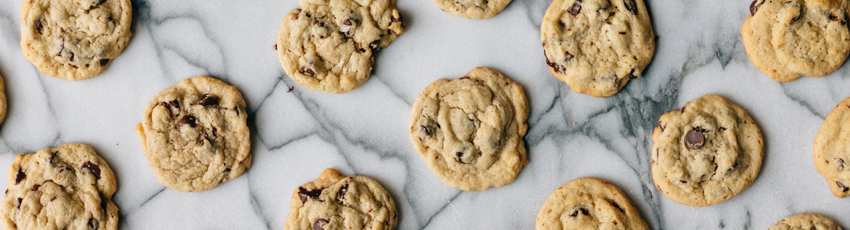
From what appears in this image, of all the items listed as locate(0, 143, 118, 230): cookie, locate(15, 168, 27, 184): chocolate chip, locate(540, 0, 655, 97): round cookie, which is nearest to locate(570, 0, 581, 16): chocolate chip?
locate(540, 0, 655, 97): round cookie

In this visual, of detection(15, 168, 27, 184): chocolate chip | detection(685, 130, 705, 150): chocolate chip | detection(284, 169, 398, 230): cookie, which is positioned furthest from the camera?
detection(15, 168, 27, 184): chocolate chip

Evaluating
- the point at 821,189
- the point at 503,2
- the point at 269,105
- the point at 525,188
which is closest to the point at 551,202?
the point at 525,188

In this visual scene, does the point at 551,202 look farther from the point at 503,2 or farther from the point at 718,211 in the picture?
the point at 503,2

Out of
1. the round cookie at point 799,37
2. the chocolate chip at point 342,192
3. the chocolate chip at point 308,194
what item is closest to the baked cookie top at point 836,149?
the round cookie at point 799,37

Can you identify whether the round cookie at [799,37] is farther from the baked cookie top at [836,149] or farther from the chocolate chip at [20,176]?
the chocolate chip at [20,176]

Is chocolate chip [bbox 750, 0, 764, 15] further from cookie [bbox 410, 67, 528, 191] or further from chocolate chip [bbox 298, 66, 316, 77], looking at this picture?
chocolate chip [bbox 298, 66, 316, 77]
